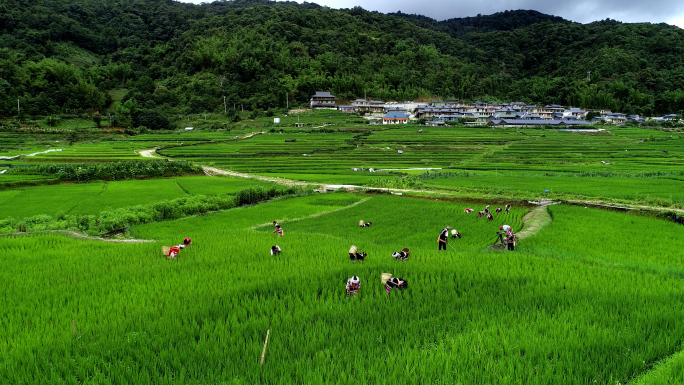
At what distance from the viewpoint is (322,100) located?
9031 cm

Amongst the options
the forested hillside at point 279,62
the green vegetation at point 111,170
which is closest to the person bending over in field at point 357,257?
the green vegetation at point 111,170

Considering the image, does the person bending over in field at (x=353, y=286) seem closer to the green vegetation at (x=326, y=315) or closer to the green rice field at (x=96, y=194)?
the green vegetation at (x=326, y=315)

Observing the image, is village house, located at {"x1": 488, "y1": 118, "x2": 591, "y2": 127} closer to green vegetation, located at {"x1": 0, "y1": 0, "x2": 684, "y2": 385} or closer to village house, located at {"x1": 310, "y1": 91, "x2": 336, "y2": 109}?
green vegetation, located at {"x1": 0, "y1": 0, "x2": 684, "y2": 385}

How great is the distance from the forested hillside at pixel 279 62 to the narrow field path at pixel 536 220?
74044 mm

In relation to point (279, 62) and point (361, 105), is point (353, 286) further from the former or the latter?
point (279, 62)

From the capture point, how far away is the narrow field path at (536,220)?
41.8ft

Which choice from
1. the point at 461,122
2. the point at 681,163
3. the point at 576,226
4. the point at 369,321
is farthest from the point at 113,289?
the point at 461,122

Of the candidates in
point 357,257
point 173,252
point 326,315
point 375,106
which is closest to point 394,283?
point 326,315

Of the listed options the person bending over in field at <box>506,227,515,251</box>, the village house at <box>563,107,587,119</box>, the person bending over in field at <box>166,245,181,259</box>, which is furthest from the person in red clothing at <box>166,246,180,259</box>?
the village house at <box>563,107,587,119</box>

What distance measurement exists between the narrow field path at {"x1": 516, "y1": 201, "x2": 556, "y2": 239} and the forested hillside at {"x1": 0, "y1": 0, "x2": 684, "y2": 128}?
2915 inches

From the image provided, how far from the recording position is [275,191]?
23.8 meters

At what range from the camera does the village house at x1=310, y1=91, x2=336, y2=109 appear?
293ft

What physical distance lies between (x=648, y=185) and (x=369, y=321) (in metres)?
25.5

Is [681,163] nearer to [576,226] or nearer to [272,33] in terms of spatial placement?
[576,226]
